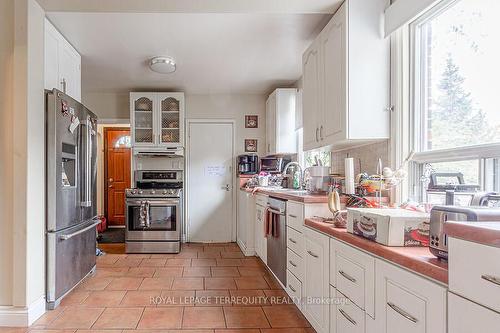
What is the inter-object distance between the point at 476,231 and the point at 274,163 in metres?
4.31

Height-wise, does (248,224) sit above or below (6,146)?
below

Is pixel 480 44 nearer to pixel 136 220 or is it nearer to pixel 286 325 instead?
pixel 286 325

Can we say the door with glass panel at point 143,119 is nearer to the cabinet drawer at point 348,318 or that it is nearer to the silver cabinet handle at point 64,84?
the silver cabinet handle at point 64,84

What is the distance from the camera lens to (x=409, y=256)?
1159 millimetres

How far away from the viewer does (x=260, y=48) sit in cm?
357

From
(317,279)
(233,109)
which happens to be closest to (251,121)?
(233,109)

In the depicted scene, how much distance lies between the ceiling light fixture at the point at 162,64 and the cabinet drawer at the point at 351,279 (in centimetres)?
294

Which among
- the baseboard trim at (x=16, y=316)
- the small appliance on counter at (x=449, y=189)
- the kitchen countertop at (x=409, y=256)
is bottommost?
the baseboard trim at (x=16, y=316)

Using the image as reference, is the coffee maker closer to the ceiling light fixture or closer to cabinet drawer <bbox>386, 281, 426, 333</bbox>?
the ceiling light fixture

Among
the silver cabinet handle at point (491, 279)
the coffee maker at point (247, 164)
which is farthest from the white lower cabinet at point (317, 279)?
the coffee maker at point (247, 164)

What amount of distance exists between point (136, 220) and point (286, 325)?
2.90 m

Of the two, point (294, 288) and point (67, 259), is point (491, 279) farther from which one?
point (67, 259)

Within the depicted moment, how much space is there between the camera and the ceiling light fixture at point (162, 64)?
12.5 feet

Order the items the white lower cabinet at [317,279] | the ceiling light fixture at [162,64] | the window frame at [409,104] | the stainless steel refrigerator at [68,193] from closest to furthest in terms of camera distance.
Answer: the white lower cabinet at [317,279]
the window frame at [409,104]
the stainless steel refrigerator at [68,193]
the ceiling light fixture at [162,64]
